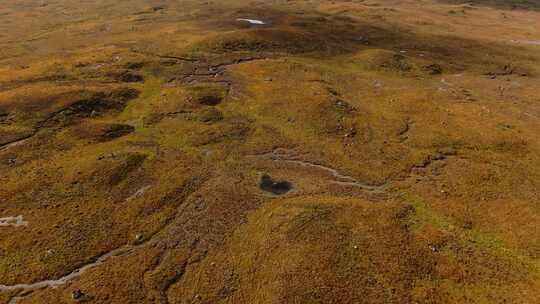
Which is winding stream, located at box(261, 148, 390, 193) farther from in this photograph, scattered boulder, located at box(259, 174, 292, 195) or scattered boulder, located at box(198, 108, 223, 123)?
scattered boulder, located at box(198, 108, 223, 123)

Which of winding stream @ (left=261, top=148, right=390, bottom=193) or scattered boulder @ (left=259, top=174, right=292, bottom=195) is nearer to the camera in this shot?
scattered boulder @ (left=259, top=174, right=292, bottom=195)

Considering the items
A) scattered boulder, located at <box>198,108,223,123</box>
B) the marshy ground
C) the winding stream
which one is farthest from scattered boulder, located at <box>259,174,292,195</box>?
scattered boulder, located at <box>198,108,223,123</box>

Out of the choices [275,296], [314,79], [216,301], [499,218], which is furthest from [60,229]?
[314,79]

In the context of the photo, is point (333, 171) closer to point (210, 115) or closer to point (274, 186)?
point (274, 186)

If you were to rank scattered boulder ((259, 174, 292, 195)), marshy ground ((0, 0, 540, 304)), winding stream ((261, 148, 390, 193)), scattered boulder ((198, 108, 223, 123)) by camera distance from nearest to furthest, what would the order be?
marshy ground ((0, 0, 540, 304)) < scattered boulder ((259, 174, 292, 195)) < winding stream ((261, 148, 390, 193)) < scattered boulder ((198, 108, 223, 123))

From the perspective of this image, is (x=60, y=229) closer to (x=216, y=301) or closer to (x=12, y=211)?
(x=12, y=211)

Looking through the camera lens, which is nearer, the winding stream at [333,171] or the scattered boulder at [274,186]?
the scattered boulder at [274,186]

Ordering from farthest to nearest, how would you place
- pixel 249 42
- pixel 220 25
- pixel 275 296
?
pixel 220 25 → pixel 249 42 → pixel 275 296

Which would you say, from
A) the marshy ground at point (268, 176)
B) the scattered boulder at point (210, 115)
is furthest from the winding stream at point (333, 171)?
the scattered boulder at point (210, 115)

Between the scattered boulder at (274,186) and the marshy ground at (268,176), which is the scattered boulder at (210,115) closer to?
the marshy ground at (268,176)
